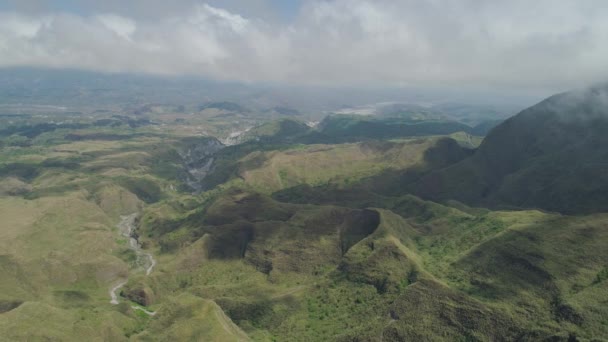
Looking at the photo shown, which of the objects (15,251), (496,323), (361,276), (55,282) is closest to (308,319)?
(361,276)

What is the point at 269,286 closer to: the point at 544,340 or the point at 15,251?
the point at 544,340

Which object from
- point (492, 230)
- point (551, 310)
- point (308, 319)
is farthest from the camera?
point (492, 230)

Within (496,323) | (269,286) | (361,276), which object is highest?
(496,323)

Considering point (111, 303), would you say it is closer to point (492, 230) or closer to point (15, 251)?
point (15, 251)

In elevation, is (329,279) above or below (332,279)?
below

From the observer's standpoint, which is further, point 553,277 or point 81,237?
point 81,237

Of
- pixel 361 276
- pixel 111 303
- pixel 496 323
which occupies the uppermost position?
pixel 496 323

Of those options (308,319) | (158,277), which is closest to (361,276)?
(308,319)

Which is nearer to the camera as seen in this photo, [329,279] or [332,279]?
[332,279]

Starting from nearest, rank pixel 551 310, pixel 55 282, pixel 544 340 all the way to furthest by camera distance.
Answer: pixel 544 340
pixel 551 310
pixel 55 282

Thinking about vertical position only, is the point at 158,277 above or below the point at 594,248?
below
